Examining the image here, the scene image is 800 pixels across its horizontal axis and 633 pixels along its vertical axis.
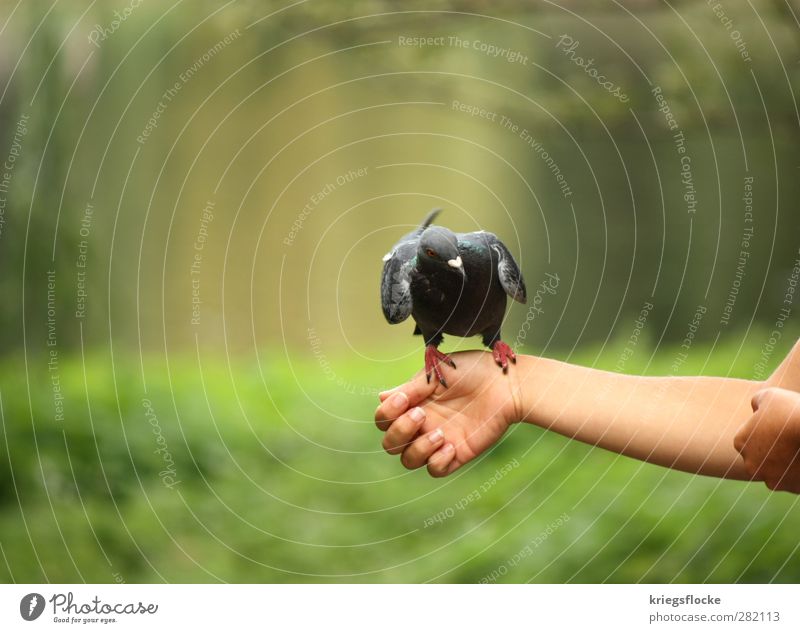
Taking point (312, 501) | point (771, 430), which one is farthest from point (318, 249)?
point (771, 430)

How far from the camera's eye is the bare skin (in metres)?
0.95

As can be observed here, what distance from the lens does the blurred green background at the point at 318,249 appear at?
126cm

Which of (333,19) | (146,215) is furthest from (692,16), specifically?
(146,215)

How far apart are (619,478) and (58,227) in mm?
983

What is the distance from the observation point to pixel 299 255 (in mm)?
1446

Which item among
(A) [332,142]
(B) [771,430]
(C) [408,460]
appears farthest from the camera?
(A) [332,142]

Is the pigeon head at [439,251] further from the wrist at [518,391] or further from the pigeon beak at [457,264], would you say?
the wrist at [518,391]

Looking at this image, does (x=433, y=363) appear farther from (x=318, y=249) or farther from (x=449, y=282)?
(x=318, y=249)

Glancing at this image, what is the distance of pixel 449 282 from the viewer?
0.84 meters

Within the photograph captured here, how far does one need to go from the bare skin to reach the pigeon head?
0.51 feet

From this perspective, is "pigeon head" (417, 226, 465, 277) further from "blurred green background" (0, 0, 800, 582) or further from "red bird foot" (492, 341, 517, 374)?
"blurred green background" (0, 0, 800, 582)

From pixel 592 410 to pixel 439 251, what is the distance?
0.95 ft

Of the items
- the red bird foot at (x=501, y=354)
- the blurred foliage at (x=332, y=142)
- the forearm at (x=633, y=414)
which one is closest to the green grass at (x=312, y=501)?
the blurred foliage at (x=332, y=142)

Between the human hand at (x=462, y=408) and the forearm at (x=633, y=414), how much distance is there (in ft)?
0.08
